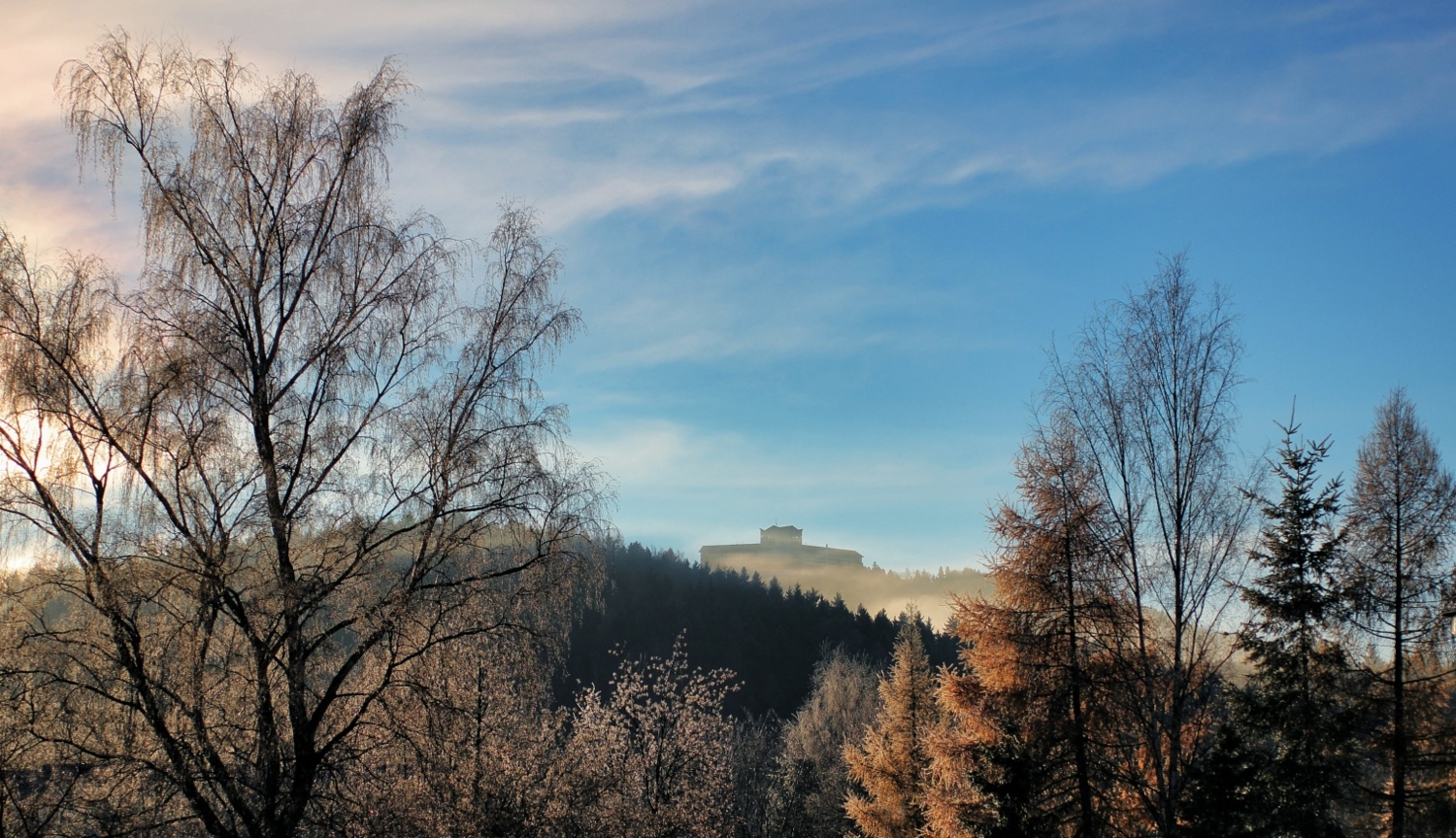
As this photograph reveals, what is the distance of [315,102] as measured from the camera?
11.9 meters

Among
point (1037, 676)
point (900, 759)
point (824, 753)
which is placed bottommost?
point (824, 753)

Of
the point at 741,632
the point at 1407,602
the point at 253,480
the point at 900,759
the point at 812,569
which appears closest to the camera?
the point at 253,480

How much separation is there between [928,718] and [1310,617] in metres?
9.23

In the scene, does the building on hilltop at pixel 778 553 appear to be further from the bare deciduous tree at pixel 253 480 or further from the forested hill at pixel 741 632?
the bare deciduous tree at pixel 253 480

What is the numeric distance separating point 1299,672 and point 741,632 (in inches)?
3619

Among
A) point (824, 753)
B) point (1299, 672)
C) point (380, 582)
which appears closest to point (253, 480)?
point (380, 582)

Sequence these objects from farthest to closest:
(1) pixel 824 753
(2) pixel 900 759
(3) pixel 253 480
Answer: (1) pixel 824 753 → (2) pixel 900 759 → (3) pixel 253 480

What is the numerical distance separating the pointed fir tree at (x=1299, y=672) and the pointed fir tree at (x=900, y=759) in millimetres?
6548

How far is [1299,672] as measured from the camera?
17.9 metres

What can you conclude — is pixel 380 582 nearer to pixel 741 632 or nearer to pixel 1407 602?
pixel 1407 602

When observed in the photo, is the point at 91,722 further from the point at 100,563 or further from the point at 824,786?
the point at 824,786

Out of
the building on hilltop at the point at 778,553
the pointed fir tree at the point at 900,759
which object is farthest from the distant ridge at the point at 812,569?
the pointed fir tree at the point at 900,759

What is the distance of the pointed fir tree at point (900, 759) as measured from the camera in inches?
837

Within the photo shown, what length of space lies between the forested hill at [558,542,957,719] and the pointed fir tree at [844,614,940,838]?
241 feet
